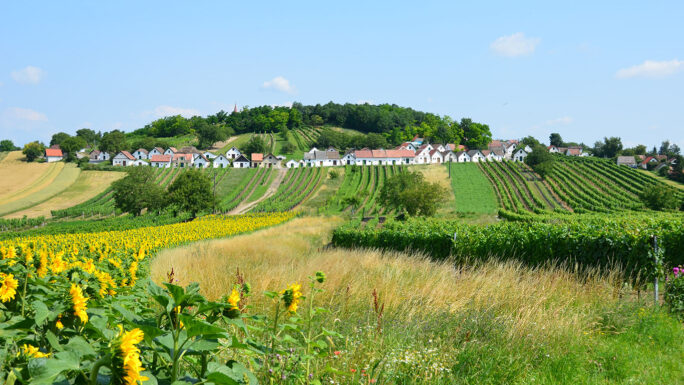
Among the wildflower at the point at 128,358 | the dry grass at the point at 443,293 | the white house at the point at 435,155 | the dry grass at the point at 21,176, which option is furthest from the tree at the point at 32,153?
the wildflower at the point at 128,358

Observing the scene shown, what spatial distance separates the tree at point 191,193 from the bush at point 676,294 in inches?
2152

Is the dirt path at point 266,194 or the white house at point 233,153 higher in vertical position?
the white house at point 233,153

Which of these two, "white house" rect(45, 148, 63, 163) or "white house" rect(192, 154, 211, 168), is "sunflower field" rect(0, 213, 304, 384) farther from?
"white house" rect(45, 148, 63, 163)

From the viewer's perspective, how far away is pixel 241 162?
115438 millimetres

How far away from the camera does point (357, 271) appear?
27.6 feet

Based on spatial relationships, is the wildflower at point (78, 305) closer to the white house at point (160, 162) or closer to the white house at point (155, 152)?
the white house at point (160, 162)

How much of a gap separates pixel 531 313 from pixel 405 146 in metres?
133

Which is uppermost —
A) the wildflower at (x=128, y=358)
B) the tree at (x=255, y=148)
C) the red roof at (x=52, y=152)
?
the tree at (x=255, y=148)

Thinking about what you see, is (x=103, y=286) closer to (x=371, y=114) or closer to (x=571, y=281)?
(x=571, y=281)

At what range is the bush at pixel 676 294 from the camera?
8173mm

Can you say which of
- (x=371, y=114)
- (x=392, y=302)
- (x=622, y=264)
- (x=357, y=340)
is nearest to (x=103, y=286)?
(x=357, y=340)

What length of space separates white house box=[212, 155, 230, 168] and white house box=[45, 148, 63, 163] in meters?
41.1

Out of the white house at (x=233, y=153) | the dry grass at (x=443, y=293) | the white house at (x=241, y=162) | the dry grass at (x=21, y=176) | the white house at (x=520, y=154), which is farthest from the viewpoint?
the white house at (x=520, y=154)

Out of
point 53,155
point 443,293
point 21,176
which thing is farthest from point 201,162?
point 443,293
